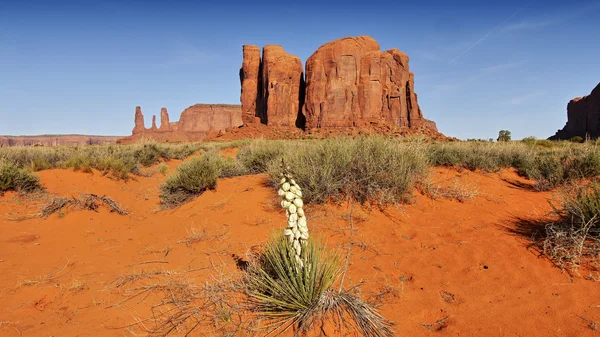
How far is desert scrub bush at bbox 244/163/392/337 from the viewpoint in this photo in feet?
7.92

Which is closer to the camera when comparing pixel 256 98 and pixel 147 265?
pixel 147 265

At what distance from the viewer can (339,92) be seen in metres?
46.6

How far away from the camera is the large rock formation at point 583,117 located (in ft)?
177

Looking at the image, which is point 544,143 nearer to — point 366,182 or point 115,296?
point 366,182

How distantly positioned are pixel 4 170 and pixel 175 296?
7.56 metres

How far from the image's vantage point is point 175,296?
295cm

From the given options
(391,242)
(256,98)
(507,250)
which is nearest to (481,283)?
(507,250)

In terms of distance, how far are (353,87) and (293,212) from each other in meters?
46.7

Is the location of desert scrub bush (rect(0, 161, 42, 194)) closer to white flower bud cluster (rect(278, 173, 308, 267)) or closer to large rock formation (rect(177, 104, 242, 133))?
white flower bud cluster (rect(278, 173, 308, 267))

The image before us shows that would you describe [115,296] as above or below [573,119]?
below

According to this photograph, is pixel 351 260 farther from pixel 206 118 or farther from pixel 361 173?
pixel 206 118

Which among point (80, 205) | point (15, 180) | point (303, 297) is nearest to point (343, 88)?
point (15, 180)

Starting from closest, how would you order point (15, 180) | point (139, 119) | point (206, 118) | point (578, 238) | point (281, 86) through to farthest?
point (578, 238), point (15, 180), point (281, 86), point (139, 119), point (206, 118)

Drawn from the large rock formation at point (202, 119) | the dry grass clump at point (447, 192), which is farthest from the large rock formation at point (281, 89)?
the large rock formation at point (202, 119)
